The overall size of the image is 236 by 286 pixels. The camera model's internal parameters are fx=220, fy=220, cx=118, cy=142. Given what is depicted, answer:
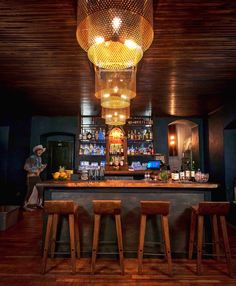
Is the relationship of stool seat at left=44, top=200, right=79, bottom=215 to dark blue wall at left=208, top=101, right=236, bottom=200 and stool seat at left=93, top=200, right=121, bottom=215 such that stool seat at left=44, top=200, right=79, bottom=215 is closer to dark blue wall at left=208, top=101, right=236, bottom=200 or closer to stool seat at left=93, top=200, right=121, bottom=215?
stool seat at left=93, top=200, right=121, bottom=215

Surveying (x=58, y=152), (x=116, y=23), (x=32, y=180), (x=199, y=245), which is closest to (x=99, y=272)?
(x=199, y=245)

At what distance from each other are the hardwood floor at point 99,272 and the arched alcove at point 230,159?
240cm

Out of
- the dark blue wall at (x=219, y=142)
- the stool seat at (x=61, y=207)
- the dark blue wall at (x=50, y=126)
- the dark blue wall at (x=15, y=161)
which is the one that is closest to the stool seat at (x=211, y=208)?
the stool seat at (x=61, y=207)

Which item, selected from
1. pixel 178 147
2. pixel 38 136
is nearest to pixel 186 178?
pixel 38 136

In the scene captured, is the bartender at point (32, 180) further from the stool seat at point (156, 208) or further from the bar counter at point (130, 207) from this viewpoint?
the stool seat at point (156, 208)

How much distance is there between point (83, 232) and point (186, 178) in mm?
1808

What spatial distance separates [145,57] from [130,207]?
86.6 inches

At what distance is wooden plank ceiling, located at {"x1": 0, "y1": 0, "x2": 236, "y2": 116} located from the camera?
2.29m

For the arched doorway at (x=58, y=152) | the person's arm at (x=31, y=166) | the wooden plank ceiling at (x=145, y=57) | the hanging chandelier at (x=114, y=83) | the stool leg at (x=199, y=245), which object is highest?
the wooden plank ceiling at (x=145, y=57)

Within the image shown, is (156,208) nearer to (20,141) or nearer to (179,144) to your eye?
(20,141)

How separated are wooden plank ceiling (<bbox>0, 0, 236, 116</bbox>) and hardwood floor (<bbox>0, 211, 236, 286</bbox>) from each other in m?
2.86

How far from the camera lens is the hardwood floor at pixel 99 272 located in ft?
8.03

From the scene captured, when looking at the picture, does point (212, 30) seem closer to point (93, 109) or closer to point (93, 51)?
point (93, 51)

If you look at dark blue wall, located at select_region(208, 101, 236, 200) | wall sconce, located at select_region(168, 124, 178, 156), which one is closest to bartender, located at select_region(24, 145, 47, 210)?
dark blue wall, located at select_region(208, 101, 236, 200)
